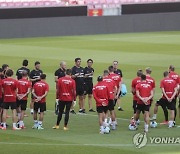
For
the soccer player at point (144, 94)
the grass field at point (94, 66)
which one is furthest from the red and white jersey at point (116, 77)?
the soccer player at point (144, 94)

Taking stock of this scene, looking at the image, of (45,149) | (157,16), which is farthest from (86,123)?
(157,16)

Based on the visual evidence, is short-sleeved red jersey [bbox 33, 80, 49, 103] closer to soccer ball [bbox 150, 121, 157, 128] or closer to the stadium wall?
soccer ball [bbox 150, 121, 157, 128]

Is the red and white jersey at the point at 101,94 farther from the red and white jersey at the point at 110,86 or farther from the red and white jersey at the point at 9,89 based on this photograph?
the red and white jersey at the point at 9,89

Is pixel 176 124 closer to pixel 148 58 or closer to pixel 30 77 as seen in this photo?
pixel 30 77

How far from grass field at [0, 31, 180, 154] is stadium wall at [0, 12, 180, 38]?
1145 millimetres

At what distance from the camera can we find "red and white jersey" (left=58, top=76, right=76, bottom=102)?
88.9 feet

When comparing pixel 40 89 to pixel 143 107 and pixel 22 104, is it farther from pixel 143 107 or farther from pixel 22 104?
pixel 143 107

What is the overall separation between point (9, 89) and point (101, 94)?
3209 millimetres

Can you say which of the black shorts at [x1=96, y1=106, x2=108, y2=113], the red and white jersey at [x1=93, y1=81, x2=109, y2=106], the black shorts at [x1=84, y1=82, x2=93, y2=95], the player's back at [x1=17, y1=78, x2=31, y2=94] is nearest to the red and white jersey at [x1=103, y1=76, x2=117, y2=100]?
the red and white jersey at [x1=93, y1=81, x2=109, y2=106]

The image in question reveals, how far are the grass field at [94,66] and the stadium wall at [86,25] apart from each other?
3.76ft

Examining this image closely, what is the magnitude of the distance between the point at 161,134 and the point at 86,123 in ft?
11.6

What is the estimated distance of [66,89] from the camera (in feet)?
88.9

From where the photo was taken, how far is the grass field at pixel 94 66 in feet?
78.3

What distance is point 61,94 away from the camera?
89.2ft
